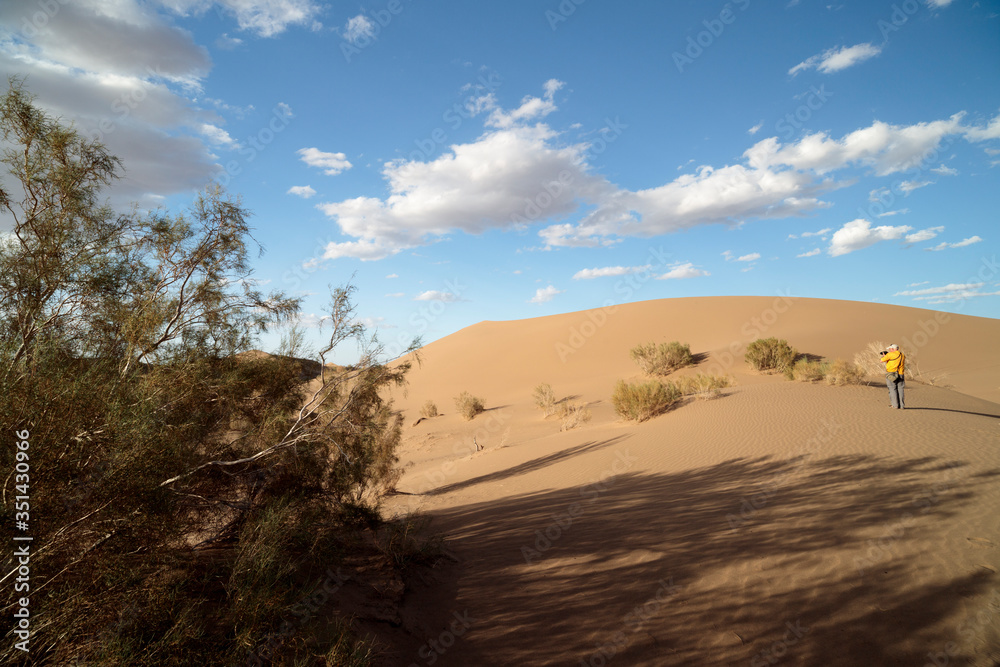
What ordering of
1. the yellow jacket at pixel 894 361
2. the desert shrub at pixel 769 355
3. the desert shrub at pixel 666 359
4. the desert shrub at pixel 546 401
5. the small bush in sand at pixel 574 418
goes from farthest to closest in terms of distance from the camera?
the desert shrub at pixel 666 359 → the desert shrub at pixel 769 355 → the desert shrub at pixel 546 401 → the small bush in sand at pixel 574 418 → the yellow jacket at pixel 894 361

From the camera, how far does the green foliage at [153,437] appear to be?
2547 millimetres

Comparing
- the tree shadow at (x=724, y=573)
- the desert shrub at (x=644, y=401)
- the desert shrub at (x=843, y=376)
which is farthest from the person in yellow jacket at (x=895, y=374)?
the desert shrub at (x=644, y=401)

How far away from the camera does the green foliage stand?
2547mm

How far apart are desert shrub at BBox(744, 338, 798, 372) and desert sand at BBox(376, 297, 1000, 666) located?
225 inches

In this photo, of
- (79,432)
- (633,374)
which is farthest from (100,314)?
(633,374)

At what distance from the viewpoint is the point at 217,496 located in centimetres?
474

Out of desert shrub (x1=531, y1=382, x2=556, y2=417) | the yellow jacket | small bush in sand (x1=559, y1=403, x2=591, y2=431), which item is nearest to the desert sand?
the yellow jacket

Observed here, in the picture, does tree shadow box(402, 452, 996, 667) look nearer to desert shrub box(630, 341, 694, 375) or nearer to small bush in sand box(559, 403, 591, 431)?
small bush in sand box(559, 403, 591, 431)

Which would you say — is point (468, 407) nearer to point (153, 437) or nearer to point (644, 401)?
point (644, 401)

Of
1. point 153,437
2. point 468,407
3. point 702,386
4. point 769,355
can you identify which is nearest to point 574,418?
point 702,386

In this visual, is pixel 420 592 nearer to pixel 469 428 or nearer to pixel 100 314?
pixel 100 314

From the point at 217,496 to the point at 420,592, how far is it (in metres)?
2.41

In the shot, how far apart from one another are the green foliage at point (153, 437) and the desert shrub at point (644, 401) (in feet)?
30.4

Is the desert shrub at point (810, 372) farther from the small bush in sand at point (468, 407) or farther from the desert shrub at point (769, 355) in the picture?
the small bush in sand at point (468, 407)
